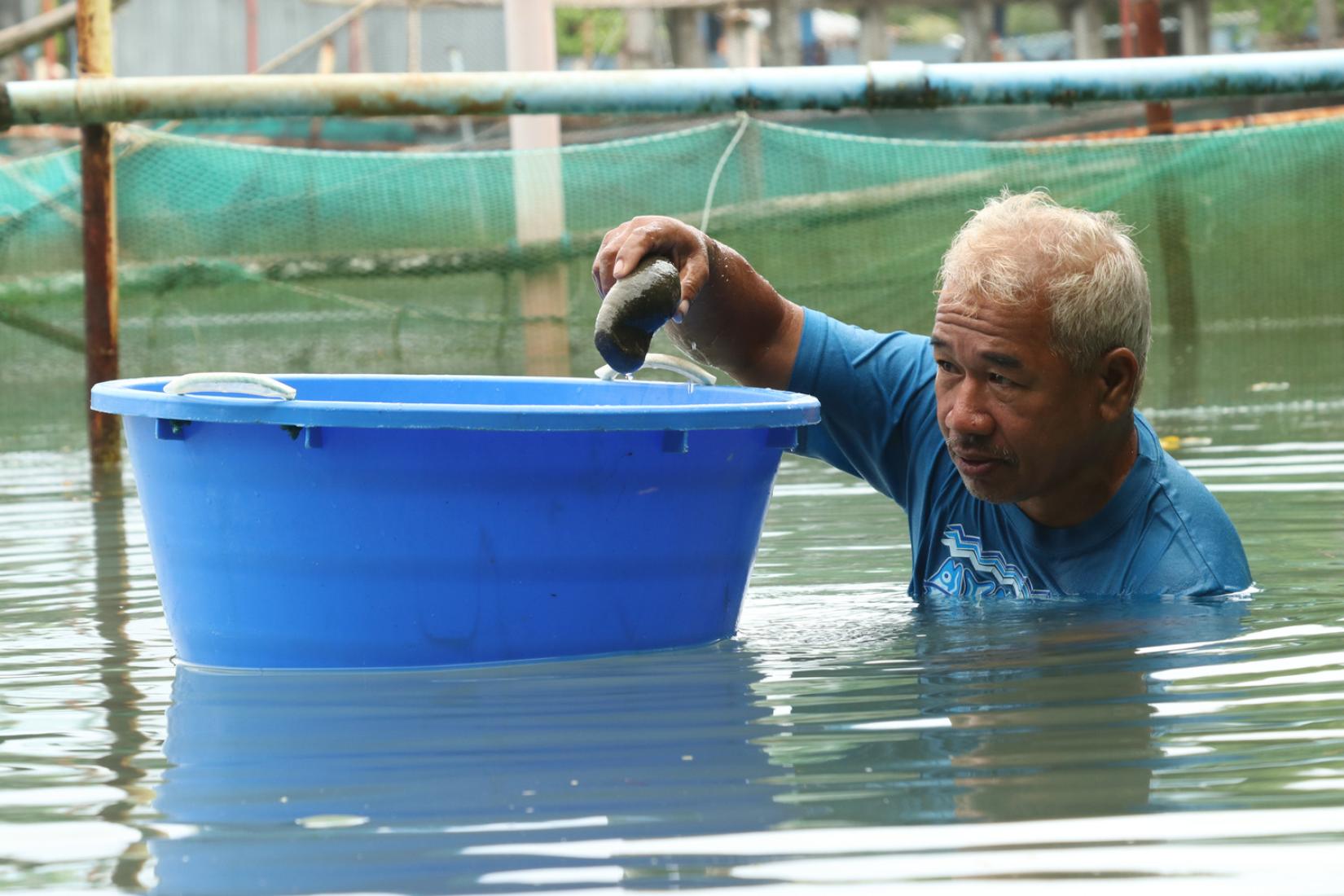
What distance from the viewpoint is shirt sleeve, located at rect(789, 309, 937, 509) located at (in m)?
3.57

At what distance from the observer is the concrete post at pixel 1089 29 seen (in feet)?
67.9

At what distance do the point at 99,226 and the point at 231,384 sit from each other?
396 cm

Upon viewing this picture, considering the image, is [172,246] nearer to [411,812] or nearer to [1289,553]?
[1289,553]

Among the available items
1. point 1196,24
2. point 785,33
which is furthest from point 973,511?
point 1196,24

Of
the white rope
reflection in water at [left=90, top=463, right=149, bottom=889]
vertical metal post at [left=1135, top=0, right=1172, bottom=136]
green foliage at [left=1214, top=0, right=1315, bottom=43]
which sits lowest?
reflection in water at [left=90, top=463, right=149, bottom=889]

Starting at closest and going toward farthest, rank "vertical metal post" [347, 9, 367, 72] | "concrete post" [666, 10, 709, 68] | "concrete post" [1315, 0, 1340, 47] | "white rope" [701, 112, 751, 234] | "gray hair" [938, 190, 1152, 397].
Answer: "gray hair" [938, 190, 1152, 397] → "white rope" [701, 112, 751, 234] → "concrete post" [1315, 0, 1340, 47] → "concrete post" [666, 10, 709, 68] → "vertical metal post" [347, 9, 367, 72]

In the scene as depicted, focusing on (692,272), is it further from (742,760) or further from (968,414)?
(742,760)

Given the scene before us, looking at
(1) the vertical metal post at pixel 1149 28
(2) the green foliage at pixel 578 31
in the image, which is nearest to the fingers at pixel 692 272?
(1) the vertical metal post at pixel 1149 28

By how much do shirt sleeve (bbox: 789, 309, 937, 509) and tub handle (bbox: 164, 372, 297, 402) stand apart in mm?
1098

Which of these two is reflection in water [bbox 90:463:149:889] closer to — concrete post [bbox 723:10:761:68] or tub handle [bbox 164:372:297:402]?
tub handle [bbox 164:372:297:402]

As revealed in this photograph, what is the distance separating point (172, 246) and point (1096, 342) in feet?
16.0

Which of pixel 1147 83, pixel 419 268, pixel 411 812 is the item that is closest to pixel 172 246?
pixel 419 268

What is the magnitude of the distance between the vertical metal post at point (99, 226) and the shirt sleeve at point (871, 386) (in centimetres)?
349

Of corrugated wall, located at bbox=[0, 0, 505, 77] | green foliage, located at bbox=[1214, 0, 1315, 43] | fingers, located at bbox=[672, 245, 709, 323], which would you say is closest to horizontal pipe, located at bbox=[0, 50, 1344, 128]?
fingers, located at bbox=[672, 245, 709, 323]
